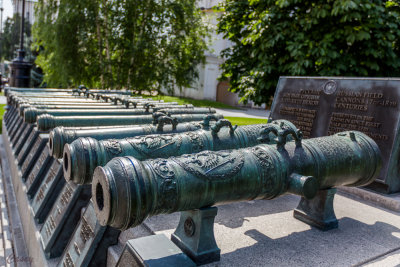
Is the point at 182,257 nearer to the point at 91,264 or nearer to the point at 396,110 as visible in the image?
the point at 91,264

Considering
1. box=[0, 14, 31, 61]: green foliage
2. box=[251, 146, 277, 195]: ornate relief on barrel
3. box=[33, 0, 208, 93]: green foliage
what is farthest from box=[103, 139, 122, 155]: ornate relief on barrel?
box=[0, 14, 31, 61]: green foliage

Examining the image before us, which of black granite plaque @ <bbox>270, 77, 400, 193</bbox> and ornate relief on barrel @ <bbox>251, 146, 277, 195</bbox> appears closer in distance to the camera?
ornate relief on barrel @ <bbox>251, 146, 277, 195</bbox>

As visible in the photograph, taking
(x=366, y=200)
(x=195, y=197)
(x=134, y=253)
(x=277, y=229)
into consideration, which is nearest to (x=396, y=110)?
(x=366, y=200)

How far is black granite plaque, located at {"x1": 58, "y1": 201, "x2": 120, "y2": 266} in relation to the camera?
247 cm

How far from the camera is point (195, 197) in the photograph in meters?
1.99

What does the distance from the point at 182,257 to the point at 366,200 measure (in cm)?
265

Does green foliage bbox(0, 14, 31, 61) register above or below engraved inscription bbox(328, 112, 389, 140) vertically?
above

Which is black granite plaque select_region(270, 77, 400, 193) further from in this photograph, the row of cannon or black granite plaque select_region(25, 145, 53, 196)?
black granite plaque select_region(25, 145, 53, 196)

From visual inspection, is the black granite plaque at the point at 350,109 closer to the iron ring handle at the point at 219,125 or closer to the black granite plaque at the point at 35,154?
the iron ring handle at the point at 219,125

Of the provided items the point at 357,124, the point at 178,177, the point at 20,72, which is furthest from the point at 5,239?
the point at 20,72

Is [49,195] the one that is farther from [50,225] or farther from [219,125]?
[219,125]

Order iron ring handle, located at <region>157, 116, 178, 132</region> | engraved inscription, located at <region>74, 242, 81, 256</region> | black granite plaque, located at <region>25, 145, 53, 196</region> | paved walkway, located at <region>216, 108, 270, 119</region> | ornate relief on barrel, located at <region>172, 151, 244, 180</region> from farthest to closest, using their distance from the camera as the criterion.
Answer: paved walkway, located at <region>216, 108, 270, 119</region>
black granite plaque, located at <region>25, 145, 53, 196</region>
iron ring handle, located at <region>157, 116, 178, 132</region>
engraved inscription, located at <region>74, 242, 81, 256</region>
ornate relief on barrel, located at <region>172, 151, 244, 180</region>

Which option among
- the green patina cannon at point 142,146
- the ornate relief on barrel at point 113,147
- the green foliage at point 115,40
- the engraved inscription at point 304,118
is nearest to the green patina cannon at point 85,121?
the green patina cannon at point 142,146

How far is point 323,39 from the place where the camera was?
8.24 m
